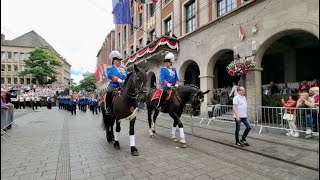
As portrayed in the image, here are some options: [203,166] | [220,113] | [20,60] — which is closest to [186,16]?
[220,113]

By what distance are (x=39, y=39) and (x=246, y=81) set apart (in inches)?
3138

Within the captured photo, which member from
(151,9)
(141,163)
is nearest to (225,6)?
(151,9)

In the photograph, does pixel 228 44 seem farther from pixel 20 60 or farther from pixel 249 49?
pixel 20 60

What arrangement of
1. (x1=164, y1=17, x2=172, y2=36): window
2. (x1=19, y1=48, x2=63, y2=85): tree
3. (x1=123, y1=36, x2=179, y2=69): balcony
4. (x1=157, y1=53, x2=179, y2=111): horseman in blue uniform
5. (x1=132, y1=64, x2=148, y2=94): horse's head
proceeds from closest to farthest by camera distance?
(x1=132, y1=64, x2=148, y2=94): horse's head
(x1=157, y1=53, x2=179, y2=111): horseman in blue uniform
(x1=123, y1=36, x2=179, y2=69): balcony
(x1=164, y1=17, x2=172, y2=36): window
(x1=19, y1=48, x2=63, y2=85): tree

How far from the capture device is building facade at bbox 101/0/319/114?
11.5 metres

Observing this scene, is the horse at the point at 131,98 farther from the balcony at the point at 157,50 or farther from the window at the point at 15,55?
the window at the point at 15,55

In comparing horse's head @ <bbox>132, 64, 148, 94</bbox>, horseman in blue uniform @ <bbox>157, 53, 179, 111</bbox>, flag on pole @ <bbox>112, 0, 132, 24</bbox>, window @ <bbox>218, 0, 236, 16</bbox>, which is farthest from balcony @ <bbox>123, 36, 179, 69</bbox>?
horse's head @ <bbox>132, 64, 148, 94</bbox>

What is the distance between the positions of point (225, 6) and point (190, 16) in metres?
4.15

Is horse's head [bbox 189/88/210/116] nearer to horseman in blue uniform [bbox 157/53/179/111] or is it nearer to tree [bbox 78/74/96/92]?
horseman in blue uniform [bbox 157/53/179/111]

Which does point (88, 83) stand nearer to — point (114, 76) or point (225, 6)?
point (225, 6)

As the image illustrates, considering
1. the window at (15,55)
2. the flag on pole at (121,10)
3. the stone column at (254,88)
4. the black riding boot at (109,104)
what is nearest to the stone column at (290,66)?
the stone column at (254,88)

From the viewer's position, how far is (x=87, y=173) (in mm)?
4785

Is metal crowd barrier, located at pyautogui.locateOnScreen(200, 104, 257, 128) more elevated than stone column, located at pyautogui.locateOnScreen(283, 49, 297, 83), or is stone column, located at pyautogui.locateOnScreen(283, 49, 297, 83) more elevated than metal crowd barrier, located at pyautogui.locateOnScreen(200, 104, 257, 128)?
stone column, located at pyautogui.locateOnScreen(283, 49, 297, 83)

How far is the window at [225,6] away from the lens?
50.3 ft
